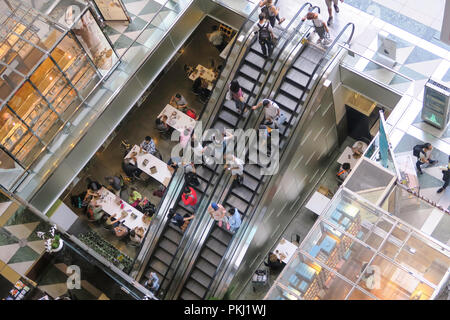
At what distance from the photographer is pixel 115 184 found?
19875mm

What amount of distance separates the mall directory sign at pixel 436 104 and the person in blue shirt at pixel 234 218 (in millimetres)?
5764

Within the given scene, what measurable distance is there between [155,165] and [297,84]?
5740 mm

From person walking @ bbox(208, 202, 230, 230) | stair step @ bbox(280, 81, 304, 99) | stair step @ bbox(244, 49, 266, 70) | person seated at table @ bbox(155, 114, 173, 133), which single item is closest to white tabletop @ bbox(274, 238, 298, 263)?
person walking @ bbox(208, 202, 230, 230)

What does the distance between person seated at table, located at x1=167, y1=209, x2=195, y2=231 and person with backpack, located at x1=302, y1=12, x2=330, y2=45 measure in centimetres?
622

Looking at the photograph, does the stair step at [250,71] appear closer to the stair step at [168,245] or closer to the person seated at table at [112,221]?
the stair step at [168,245]

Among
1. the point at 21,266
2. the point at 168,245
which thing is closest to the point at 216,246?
the point at 168,245

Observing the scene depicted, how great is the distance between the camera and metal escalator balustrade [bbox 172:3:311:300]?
16.5m

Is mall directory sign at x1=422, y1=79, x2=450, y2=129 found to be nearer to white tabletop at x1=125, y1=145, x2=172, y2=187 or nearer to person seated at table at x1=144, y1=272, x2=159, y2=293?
white tabletop at x1=125, y1=145, x2=172, y2=187

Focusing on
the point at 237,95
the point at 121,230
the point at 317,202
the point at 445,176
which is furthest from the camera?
the point at 121,230

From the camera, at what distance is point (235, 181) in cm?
1653

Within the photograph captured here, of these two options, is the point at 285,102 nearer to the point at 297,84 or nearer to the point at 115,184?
the point at 297,84

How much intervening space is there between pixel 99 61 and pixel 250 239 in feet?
22.5
